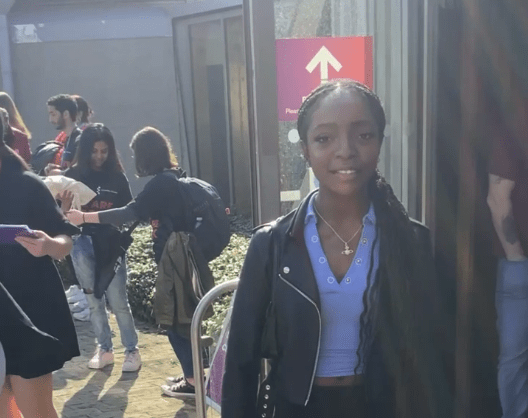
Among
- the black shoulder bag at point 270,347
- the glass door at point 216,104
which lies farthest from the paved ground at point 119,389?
the glass door at point 216,104

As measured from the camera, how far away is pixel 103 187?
6.16m

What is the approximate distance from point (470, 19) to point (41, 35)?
11092 mm

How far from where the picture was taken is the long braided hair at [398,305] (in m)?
2.53

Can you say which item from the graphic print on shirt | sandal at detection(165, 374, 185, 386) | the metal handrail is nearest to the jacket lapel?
the metal handrail

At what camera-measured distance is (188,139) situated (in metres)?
12.7

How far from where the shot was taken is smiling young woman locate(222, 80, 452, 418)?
2529mm

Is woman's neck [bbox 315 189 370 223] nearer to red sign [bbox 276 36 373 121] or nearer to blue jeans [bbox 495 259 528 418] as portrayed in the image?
Answer: red sign [bbox 276 36 373 121]

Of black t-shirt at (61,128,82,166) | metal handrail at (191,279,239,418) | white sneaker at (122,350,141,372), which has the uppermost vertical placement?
black t-shirt at (61,128,82,166)

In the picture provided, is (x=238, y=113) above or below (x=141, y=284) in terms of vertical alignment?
above

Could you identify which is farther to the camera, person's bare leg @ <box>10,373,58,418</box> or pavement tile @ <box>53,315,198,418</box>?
pavement tile @ <box>53,315,198,418</box>

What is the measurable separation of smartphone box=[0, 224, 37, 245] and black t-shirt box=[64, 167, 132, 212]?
2.23 metres

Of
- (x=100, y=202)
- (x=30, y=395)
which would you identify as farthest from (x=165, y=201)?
(x=30, y=395)

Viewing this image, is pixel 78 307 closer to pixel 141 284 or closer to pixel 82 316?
pixel 82 316

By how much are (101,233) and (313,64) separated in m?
2.91
